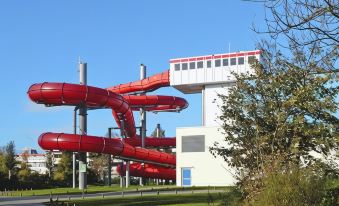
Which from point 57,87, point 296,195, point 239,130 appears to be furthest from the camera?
point 57,87

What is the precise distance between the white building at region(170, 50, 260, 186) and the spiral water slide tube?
324cm

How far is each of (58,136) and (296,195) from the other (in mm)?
43899

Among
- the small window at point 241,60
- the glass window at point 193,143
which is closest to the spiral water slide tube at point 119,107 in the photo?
the glass window at point 193,143

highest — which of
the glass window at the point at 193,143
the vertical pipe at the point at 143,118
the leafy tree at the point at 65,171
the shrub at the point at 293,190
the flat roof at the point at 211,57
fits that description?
the flat roof at the point at 211,57

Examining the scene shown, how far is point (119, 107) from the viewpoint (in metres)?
57.2

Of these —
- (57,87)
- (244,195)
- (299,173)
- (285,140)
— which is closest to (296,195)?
(299,173)

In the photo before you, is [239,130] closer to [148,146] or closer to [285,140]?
[285,140]

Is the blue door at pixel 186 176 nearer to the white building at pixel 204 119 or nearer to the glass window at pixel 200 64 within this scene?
the white building at pixel 204 119

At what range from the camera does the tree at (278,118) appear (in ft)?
51.7

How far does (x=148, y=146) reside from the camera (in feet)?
249

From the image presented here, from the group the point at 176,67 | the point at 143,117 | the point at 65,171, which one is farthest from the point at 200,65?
the point at 65,171

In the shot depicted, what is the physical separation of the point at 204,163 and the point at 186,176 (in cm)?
280

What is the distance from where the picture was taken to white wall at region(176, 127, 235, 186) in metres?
59.2

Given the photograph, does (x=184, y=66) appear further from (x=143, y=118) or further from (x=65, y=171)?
(x=65, y=171)
